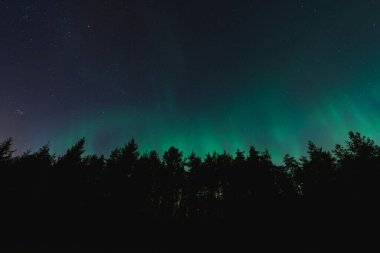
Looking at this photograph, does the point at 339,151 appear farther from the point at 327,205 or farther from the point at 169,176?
the point at 169,176

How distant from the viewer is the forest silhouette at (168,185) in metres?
29.4

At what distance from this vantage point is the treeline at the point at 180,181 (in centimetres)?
3072

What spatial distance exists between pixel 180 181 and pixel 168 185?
98.0 inches

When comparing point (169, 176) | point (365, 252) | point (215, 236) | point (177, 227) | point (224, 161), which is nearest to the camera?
point (365, 252)

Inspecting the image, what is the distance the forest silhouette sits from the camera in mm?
29438

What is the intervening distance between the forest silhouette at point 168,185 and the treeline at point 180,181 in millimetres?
137

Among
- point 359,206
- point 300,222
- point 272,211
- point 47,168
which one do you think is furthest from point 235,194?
point 47,168

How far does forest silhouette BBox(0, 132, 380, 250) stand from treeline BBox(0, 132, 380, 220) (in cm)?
14

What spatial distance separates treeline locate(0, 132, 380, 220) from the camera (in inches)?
1209

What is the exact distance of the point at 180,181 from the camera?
39188 mm

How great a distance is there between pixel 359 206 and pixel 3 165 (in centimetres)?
5550

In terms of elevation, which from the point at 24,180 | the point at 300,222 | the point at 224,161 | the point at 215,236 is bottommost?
the point at 215,236

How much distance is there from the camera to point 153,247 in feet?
74.0

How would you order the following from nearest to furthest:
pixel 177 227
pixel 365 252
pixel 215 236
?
pixel 365 252
pixel 215 236
pixel 177 227
